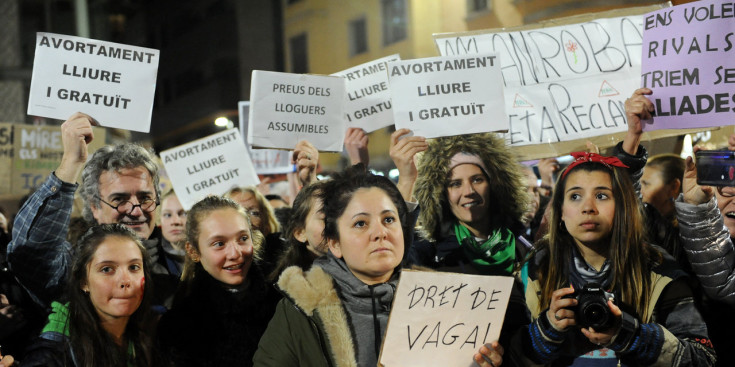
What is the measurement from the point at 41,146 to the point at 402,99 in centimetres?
426

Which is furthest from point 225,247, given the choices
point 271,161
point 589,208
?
point 271,161

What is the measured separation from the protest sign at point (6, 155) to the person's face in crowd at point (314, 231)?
4520mm

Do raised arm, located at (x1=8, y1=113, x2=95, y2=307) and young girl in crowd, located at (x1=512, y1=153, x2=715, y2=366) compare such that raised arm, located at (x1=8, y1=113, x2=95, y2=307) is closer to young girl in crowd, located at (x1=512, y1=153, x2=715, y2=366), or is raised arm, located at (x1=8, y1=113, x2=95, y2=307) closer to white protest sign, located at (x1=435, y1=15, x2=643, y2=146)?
young girl in crowd, located at (x1=512, y1=153, x2=715, y2=366)

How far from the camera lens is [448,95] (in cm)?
446

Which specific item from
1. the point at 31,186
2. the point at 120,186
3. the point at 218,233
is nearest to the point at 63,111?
the point at 120,186

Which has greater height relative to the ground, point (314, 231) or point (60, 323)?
point (314, 231)

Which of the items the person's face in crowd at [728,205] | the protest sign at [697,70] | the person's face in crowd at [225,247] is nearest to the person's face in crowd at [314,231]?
the person's face in crowd at [225,247]

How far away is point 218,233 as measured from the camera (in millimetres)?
3633

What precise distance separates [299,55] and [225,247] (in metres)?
25.0

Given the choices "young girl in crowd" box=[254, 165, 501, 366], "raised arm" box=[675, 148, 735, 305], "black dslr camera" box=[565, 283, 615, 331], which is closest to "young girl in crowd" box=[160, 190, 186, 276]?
"young girl in crowd" box=[254, 165, 501, 366]

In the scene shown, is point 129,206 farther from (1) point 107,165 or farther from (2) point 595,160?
(2) point 595,160

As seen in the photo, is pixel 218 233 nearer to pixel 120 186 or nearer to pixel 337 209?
pixel 120 186

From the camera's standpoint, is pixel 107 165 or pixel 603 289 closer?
pixel 603 289

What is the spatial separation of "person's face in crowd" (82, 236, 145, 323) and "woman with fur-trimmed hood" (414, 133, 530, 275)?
1.28 meters
